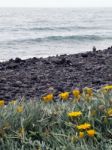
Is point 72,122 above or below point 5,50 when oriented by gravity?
below

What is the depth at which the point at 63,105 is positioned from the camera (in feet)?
15.1

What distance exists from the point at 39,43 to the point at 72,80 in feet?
47.2

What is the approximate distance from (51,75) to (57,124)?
4.84 m

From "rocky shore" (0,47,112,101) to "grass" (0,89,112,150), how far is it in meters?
2.78

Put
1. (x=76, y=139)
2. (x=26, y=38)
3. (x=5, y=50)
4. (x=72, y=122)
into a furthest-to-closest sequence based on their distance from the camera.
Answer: (x=26, y=38), (x=5, y=50), (x=72, y=122), (x=76, y=139)

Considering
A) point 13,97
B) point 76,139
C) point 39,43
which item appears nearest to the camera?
point 76,139

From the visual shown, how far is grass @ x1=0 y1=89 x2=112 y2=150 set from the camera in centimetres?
379

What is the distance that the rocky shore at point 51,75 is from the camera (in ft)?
25.8

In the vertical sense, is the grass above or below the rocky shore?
below

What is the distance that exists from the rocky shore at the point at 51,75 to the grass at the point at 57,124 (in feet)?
9.11

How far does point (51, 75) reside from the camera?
9.10 m

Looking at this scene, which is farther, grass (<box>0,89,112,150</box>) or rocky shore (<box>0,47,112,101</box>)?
rocky shore (<box>0,47,112,101</box>)

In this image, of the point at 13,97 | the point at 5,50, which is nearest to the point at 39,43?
the point at 5,50

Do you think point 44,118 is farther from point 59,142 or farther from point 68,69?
point 68,69
